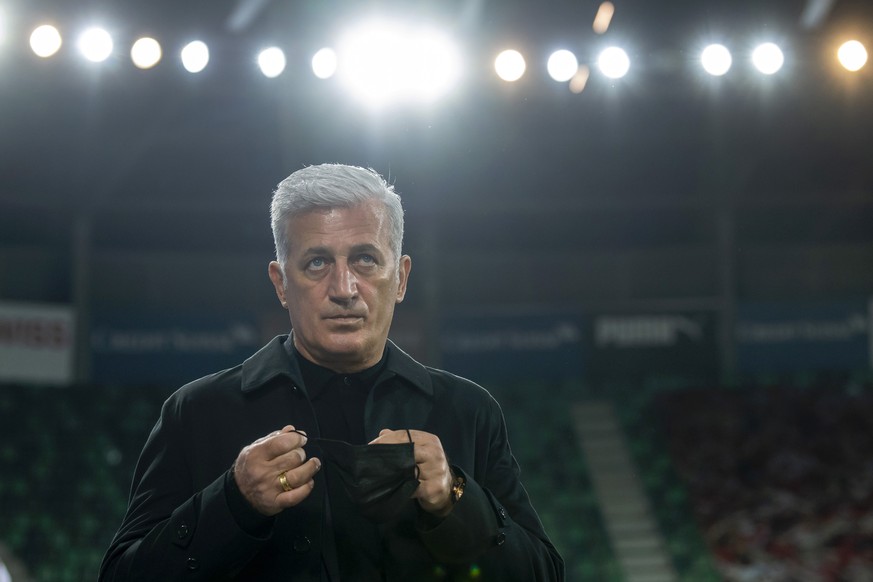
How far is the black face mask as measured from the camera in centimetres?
162

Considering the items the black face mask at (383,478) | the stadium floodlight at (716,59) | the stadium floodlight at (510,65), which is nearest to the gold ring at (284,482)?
the black face mask at (383,478)

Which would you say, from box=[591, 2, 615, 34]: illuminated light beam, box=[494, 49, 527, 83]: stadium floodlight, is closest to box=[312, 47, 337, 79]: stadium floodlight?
box=[494, 49, 527, 83]: stadium floodlight

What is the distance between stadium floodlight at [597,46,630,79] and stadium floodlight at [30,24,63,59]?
5.17 meters

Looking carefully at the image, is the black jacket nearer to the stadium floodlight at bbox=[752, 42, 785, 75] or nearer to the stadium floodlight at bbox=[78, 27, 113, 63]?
the stadium floodlight at bbox=[78, 27, 113, 63]

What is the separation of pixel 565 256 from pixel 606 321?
4.93 feet

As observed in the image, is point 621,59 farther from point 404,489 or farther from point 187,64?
point 404,489

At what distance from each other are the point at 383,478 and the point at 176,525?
36 centimetres

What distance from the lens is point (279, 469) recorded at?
1.58 m

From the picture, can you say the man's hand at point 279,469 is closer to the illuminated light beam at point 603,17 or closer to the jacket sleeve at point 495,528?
the jacket sleeve at point 495,528

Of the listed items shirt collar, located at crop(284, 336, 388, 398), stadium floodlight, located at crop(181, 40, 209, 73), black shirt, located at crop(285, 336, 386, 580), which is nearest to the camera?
black shirt, located at crop(285, 336, 386, 580)

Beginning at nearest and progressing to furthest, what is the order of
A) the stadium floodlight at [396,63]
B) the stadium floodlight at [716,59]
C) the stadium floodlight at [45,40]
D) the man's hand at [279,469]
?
the man's hand at [279,469]
the stadium floodlight at [45,40]
the stadium floodlight at [716,59]
the stadium floodlight at [396,63]

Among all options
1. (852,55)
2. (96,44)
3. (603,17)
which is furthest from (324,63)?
(852,55)

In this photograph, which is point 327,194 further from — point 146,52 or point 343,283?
point 146,52

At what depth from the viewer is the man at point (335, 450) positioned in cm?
168
